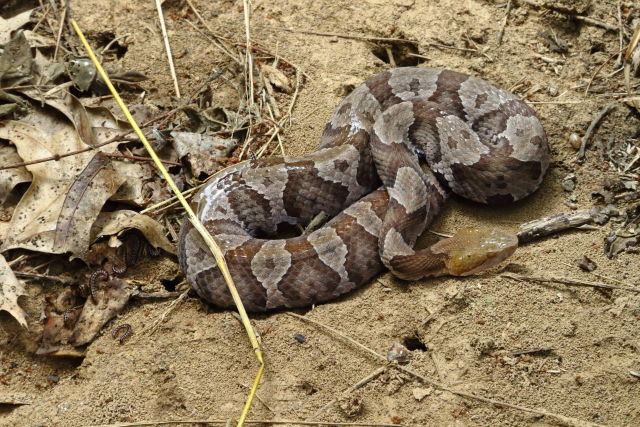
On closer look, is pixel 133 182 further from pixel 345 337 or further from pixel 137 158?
pixel 345 337

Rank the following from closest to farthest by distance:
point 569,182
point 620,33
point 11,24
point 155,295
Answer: point 155,295
point 569,182
point 620,33
point 11,24

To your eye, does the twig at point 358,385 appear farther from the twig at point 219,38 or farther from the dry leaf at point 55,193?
the twig at point 219,38

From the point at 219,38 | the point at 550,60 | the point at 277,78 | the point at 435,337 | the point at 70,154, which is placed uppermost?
the point at 219,38

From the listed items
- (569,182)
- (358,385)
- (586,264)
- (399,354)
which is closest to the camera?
(358,385)

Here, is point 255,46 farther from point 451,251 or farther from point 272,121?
point 451,251

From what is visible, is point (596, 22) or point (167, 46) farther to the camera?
point (167, 46)

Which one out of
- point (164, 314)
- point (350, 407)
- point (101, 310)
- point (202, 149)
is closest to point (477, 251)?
point (350, 407)

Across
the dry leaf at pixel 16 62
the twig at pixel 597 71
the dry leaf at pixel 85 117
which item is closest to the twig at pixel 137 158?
the dry leaf at pixel 85 117

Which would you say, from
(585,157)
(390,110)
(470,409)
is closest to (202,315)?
(470,409)
